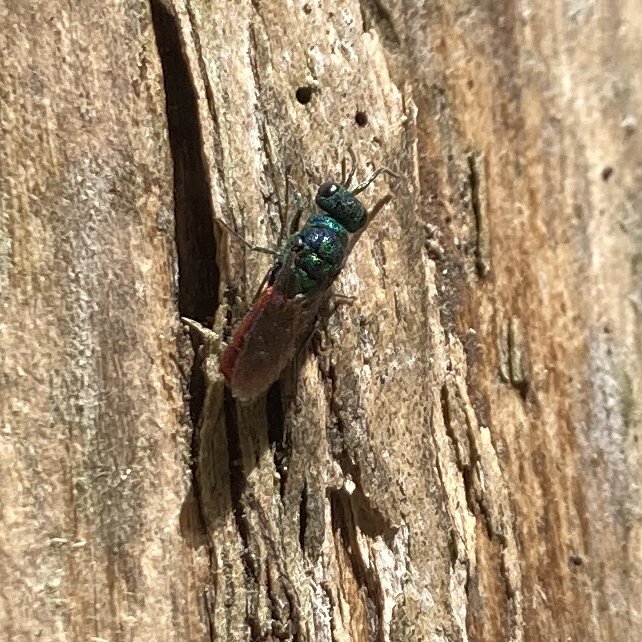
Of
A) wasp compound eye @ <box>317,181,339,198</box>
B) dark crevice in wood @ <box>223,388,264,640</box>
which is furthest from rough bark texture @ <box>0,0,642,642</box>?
wasp compound eye @ <box>317,181,339,198</box>

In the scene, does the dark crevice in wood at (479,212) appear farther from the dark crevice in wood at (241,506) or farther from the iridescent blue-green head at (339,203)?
the dark crevice in wood at (241,506)

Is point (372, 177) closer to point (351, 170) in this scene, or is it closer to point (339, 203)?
point (351, 170)

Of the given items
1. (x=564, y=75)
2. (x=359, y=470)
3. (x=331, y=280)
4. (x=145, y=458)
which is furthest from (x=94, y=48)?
(x=564, y=75)

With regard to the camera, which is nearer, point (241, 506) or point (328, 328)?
point (241, 506)

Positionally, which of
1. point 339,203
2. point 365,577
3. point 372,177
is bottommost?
point 365,577

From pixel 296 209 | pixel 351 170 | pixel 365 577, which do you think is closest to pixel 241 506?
pixel 365 577

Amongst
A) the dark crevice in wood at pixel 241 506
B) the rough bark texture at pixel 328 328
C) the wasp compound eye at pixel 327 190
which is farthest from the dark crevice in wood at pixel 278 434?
the wasp compound eye at pixel 327 190

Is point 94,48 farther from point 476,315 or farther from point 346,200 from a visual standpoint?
point 476,315
